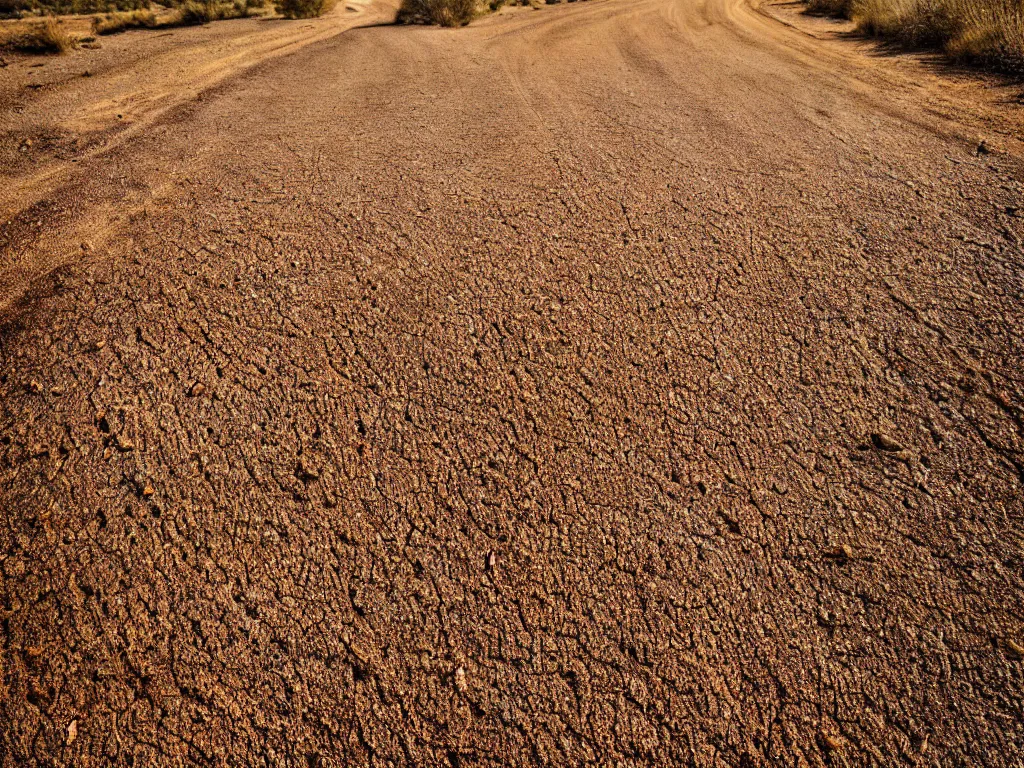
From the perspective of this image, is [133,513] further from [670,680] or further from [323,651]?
[670,680]

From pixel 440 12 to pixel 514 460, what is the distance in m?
10.1

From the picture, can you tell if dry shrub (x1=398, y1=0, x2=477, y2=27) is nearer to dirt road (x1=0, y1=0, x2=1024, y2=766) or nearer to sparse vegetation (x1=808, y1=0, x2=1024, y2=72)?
sparse vegetation (x1=808, y1=0, x2=1024, y2=72)

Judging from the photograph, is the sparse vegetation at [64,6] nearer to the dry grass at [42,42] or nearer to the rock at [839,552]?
the dry grass at [42,42]

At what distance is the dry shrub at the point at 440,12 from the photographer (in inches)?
377

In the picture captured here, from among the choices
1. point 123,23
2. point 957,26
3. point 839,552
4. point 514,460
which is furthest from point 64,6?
point 839,552

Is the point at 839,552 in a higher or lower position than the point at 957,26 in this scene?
lower

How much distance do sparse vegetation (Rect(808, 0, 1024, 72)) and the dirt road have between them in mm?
3507

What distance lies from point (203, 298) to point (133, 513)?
4.06 ft

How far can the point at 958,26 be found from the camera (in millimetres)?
7262

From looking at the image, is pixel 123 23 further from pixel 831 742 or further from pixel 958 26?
pixel 831 742

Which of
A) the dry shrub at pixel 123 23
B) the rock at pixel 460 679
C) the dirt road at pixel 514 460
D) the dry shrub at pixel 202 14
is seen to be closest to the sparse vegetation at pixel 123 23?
the dry shrub at pixel 123 23

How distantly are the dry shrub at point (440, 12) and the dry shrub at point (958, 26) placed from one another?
6.76 m

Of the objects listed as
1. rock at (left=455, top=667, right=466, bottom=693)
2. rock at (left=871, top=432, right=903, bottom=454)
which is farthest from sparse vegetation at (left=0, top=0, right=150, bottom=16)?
rock at (left=871, top=432, right=903, bottom=454)

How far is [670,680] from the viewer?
182cm
